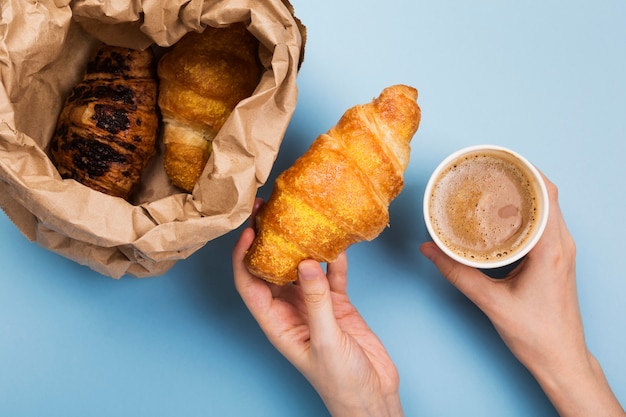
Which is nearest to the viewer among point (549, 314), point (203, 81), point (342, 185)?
point (342, 185)

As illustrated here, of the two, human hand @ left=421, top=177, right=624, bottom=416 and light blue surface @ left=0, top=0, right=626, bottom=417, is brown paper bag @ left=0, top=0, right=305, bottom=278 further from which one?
human hand @ left=421, top=177, right=624, bottom=416

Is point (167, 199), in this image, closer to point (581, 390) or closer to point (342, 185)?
point (342, 185)

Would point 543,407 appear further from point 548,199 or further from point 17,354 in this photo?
point 17,354

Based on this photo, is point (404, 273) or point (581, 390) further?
point (404, 273)

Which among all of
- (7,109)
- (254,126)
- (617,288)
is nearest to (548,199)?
(617,288)

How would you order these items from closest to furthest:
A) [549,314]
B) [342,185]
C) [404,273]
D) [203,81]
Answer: [342,185]
[203,81]
[549,314]
[404,273]

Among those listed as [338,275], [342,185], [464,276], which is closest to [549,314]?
[464,276]
